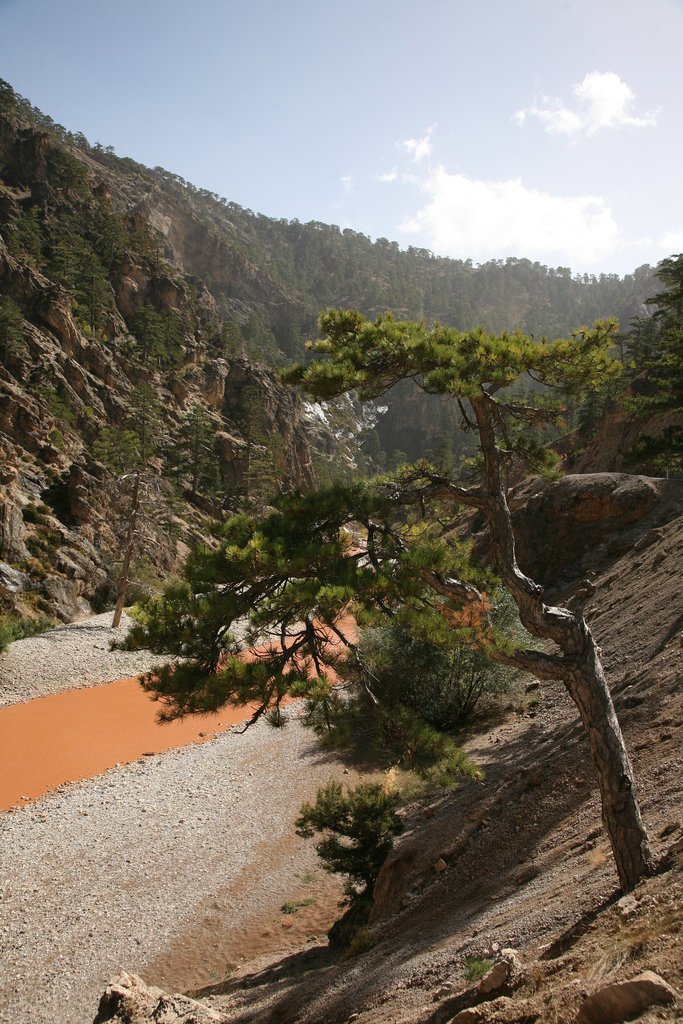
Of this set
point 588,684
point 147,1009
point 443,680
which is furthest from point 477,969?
point 443,680

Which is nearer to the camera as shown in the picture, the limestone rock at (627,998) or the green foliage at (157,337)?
the limestone rock at (627,998)

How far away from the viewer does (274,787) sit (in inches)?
480

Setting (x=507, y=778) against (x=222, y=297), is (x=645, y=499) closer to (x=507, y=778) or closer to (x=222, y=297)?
(x=507, y=778)

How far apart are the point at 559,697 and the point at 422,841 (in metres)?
4.76

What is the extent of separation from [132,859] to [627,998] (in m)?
9.73

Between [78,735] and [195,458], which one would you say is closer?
[78,735]

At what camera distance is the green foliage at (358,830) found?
7641 mm

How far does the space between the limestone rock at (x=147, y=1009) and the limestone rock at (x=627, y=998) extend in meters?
4.19

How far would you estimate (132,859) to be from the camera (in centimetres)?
969

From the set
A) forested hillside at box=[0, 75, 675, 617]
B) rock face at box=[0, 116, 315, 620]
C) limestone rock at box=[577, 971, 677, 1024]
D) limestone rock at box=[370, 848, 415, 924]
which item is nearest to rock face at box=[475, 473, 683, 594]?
forested hillside at box=[0, 75, 675, 617]

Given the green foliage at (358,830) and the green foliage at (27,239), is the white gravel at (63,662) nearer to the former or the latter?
the green foliage at (358,830)

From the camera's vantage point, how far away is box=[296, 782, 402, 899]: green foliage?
7641 millimetres

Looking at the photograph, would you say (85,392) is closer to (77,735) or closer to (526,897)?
(77,735)

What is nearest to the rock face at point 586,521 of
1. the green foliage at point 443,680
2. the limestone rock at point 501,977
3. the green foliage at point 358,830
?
the green foliage at point 443,680
